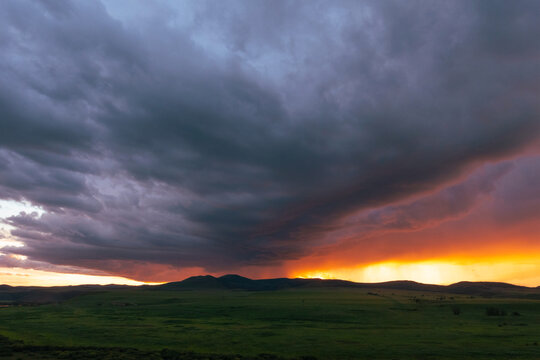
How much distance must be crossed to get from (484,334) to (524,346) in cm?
1129

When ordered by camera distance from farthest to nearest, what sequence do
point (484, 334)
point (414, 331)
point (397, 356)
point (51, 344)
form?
point (414, 331)
point (484, 334)
point (51, 344)
point (397, 356)

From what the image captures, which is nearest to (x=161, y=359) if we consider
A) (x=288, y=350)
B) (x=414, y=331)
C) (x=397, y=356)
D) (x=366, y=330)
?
(x=288, y=350)

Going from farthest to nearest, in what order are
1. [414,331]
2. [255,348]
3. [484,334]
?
[414,331] < [484,334] < [255,348]

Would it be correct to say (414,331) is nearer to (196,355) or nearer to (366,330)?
(366,330)

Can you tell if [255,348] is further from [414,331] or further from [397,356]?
[414,331]

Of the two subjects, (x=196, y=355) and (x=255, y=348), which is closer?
(x=196, y=355)

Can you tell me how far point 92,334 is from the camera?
2426 inches

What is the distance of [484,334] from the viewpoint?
182ft

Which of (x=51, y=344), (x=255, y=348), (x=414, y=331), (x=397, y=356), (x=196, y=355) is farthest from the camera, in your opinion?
(x=414, y=331)

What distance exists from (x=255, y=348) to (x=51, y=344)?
101 feet

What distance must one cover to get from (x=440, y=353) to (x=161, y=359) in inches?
1311

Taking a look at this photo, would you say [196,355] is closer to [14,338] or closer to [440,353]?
[440,353]

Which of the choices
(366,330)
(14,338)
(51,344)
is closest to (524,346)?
(366,330)

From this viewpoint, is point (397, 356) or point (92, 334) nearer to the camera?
point (397, 356)
